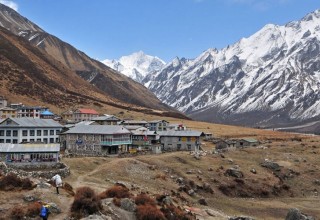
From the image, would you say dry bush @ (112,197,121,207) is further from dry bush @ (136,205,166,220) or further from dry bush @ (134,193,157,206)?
dry bush @ (134,193,157,206)

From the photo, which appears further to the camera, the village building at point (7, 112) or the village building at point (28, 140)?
the village building at point (7, 112)

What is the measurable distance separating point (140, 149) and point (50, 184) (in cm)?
6412

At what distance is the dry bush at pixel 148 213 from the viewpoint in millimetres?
49812

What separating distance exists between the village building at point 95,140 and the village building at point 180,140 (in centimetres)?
1652

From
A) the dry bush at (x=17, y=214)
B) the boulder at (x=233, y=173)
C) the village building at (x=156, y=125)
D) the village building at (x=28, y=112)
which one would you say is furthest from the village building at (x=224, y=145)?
the dry bush at (x=17, y=214)

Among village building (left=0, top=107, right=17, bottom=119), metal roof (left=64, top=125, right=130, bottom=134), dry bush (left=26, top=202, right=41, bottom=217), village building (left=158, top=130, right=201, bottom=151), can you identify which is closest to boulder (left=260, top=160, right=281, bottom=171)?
village building (left=158, top=130, right=201, bottom=151)

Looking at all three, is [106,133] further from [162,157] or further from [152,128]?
[152,128]

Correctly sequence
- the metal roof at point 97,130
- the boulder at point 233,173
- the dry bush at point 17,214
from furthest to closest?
the metal roof at point 97,130, the boulder at point 233,173, the dry bush at point 17,214

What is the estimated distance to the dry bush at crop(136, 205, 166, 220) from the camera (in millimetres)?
49812

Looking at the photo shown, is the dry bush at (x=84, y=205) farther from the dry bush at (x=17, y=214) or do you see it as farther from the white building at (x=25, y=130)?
the white building at (x=25, y=130)

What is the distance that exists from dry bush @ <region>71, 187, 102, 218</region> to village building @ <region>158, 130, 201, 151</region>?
7900 cm

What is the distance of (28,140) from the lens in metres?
108

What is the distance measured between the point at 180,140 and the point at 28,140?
42.0 metres

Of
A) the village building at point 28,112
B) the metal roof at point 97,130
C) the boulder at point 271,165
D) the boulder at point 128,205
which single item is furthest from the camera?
the village building at point 28,112
